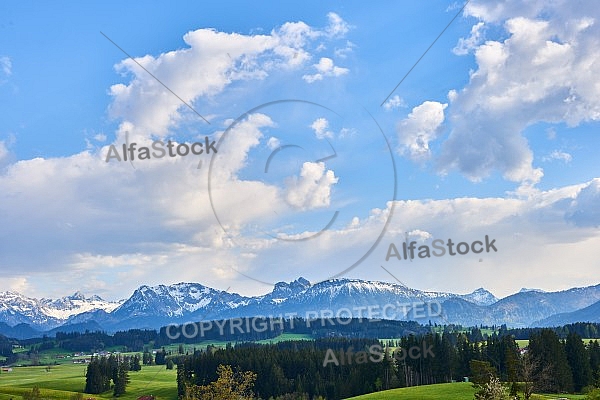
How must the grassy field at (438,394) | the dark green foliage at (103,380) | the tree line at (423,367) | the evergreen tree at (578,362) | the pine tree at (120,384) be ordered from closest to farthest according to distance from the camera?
the grassy field at (438,394)
the tree line at (423,367)
the evergreen tree at (578,362)
the pine tree at (120,384)
the dark green foliage at (103,380)

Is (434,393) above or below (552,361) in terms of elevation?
below

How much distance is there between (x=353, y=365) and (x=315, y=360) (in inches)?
540

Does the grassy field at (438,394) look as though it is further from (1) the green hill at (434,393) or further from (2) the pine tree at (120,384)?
(2) the pine tree at (120,384)

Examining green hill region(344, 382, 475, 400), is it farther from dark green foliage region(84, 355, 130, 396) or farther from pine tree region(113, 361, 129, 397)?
dark green foliage region(84, 355, 130, 396)

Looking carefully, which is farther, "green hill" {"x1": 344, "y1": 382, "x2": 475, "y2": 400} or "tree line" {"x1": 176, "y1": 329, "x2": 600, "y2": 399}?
"tree line" {"x1": 176, "y1": 329, "x2": 600, "y2": 399}

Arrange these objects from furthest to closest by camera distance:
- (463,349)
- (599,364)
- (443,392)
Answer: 1. (463,349)
2. (599,364)
3. (443,392)

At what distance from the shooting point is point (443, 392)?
96.9 meters

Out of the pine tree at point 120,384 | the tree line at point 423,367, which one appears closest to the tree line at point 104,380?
the pine tree at point 120,384

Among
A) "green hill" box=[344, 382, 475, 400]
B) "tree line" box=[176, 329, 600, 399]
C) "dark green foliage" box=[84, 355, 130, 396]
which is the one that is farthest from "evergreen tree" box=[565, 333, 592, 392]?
"dark green foliage" box=[84, 355, 130, 396]

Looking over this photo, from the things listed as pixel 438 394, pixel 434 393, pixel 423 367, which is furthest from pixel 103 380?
pixel 438 394

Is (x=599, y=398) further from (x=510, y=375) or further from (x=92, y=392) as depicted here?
(x=92, y=392)

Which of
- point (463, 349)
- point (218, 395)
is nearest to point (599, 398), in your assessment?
point (218, 395)

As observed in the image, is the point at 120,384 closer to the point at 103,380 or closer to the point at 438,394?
the point at 103,380

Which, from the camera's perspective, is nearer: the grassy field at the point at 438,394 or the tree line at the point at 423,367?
the grassy field at the point at 438,394
